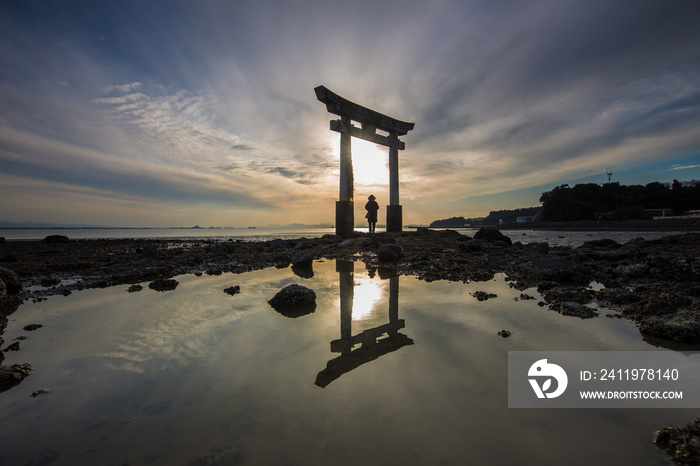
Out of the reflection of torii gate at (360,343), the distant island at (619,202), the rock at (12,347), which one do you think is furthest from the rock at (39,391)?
the distant island at (619,202)

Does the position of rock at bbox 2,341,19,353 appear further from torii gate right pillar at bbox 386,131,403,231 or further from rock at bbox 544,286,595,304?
torii gate right pillar at bbox 386,131,403,231

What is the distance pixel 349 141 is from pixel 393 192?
483 centimetres

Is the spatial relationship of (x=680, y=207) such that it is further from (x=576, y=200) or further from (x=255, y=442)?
(x=255, y=442)

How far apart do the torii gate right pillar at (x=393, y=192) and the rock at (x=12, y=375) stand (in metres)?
17.1

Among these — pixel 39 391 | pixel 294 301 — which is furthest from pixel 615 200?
pixel 39 391

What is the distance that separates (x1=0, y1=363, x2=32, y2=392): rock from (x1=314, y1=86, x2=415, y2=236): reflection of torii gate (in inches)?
518

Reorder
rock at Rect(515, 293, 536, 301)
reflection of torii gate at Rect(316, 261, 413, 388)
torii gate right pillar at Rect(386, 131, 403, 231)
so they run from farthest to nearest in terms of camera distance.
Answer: torii gate right pillar at Rect(386, 131, 403, 231) → rock at Rect(515, 293, 536, 301) → reflection of torii gate at Rect(316, 261, 413, 388)

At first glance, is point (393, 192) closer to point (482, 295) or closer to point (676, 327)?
point (482, 295)

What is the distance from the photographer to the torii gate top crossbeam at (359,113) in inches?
567

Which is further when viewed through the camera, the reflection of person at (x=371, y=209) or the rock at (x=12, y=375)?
the reflection of person at (x=371, y=209)

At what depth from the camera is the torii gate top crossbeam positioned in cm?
1441

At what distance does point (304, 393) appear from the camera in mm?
1941

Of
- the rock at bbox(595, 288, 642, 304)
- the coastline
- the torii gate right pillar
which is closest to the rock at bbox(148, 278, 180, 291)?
the coastline

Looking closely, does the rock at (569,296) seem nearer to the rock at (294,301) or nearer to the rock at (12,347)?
the rock at (294,301)
